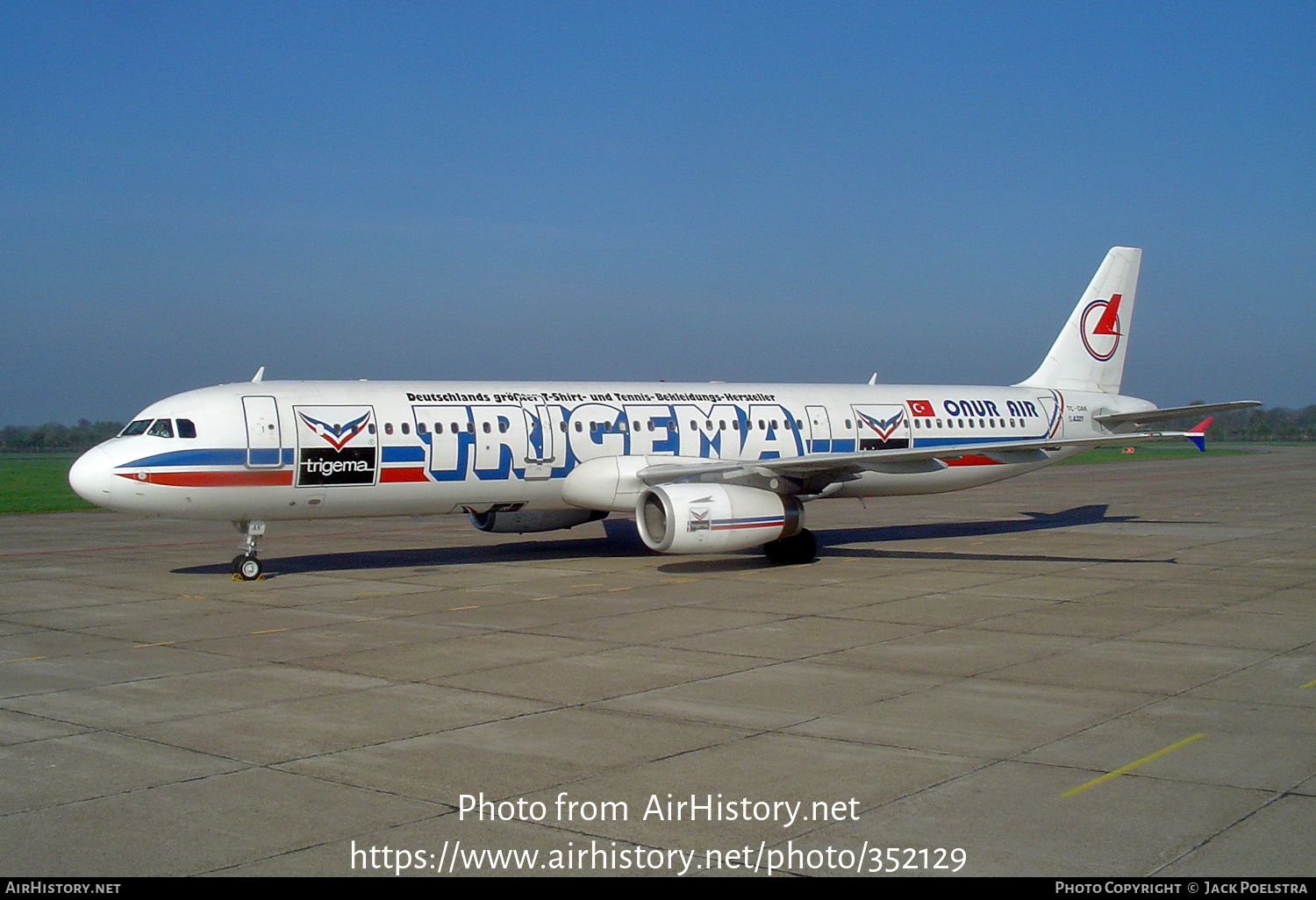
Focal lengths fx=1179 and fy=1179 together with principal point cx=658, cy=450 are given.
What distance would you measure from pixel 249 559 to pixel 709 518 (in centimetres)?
869

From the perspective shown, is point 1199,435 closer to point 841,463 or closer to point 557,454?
point 841,463

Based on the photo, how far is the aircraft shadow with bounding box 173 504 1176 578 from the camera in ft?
79.9

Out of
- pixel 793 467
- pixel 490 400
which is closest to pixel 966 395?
pixel 793 467

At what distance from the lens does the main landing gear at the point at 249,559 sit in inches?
866

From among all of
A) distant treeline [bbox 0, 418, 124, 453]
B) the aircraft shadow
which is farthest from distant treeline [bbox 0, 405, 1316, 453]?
the aircraft shadow

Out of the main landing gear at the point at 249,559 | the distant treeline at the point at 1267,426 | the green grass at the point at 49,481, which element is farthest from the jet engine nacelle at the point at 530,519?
the distant treeline at the point at 1267,426

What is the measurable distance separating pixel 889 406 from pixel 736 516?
841cm

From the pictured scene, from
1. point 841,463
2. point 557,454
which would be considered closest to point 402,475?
point 557,454

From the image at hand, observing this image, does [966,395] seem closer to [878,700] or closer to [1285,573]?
[1285,573]

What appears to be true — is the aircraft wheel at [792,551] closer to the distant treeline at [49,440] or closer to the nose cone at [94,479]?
the nose cone at [94,479]

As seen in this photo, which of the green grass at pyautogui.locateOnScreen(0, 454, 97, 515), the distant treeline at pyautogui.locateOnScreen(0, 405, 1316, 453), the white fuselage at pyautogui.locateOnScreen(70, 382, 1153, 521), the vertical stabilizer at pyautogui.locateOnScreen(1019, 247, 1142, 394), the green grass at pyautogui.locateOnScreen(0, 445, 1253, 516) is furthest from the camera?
the distant treeline at pyautogui.locateOnScreen(0, 405, 1316, 453)

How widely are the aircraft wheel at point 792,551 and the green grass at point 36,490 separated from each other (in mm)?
18351

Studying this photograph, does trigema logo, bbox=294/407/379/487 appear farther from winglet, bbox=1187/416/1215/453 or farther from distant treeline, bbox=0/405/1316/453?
distant treeline, bbox=0/405/1316/453

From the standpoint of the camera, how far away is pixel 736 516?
2245 centimetres
